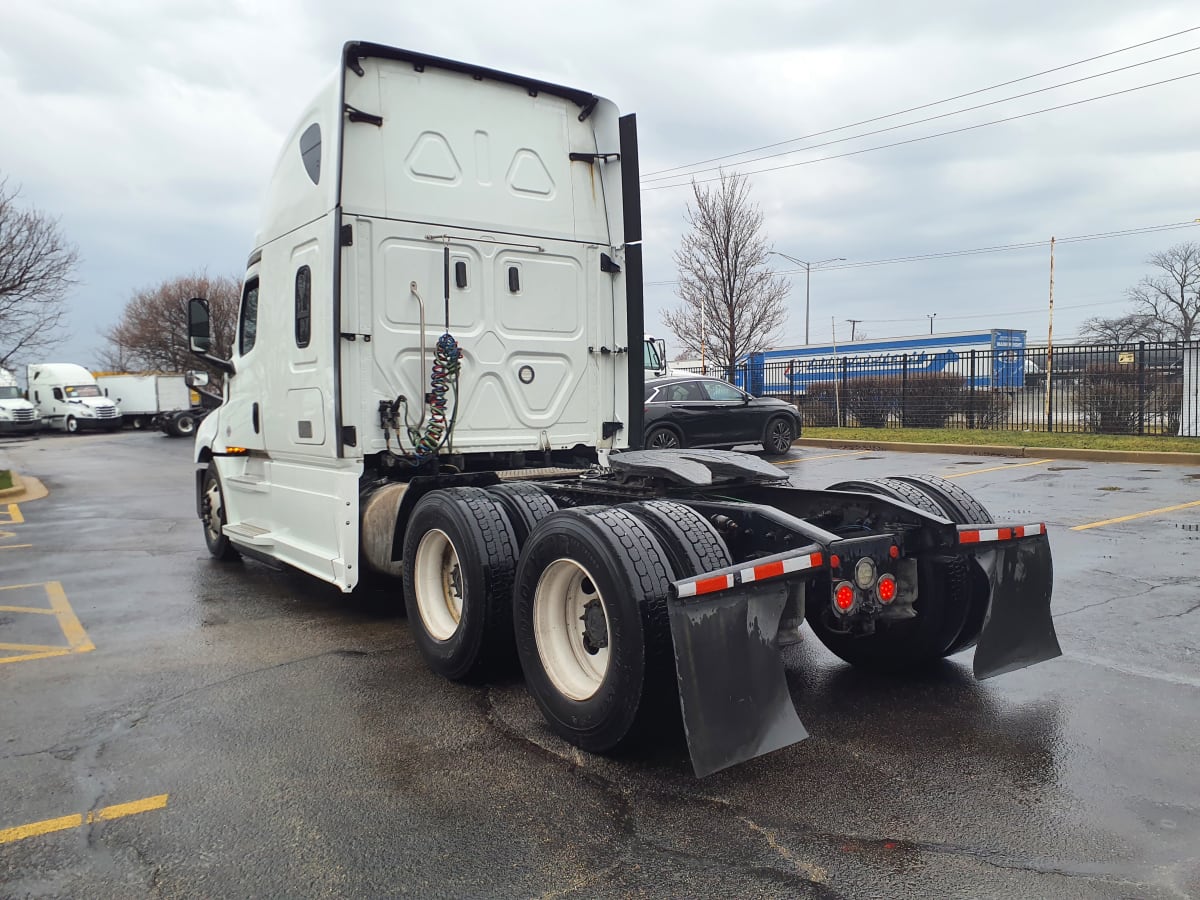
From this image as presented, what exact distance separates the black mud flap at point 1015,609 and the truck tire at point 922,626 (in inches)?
5.7

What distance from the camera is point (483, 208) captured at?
595 cm

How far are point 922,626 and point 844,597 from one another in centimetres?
89

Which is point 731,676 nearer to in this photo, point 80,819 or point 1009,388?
point 80,819

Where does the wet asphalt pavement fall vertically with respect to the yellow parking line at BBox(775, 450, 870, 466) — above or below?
below

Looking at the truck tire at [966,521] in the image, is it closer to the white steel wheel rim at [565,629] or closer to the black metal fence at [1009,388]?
the white steel wheel rim at [565,629]

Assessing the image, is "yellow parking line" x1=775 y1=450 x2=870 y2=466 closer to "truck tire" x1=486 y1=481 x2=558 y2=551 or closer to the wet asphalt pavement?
the wet asphalt pavement

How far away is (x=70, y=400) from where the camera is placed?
3906cm

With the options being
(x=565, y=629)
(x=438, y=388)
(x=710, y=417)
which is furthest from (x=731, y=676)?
(x=710, y=417)

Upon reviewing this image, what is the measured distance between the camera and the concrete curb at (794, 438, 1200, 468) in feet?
47.8

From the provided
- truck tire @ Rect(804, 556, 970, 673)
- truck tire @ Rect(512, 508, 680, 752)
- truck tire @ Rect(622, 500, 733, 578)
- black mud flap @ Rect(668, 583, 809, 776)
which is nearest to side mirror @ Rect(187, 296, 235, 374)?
truck tire @ Rect(512, 508, 680, 752)

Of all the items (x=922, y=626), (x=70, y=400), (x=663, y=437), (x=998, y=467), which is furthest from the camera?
(x=70, y=400)

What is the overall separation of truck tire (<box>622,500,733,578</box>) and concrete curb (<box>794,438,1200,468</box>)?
534 inches

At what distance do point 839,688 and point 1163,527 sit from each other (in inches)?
228

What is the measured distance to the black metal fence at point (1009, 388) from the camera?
18203mm
